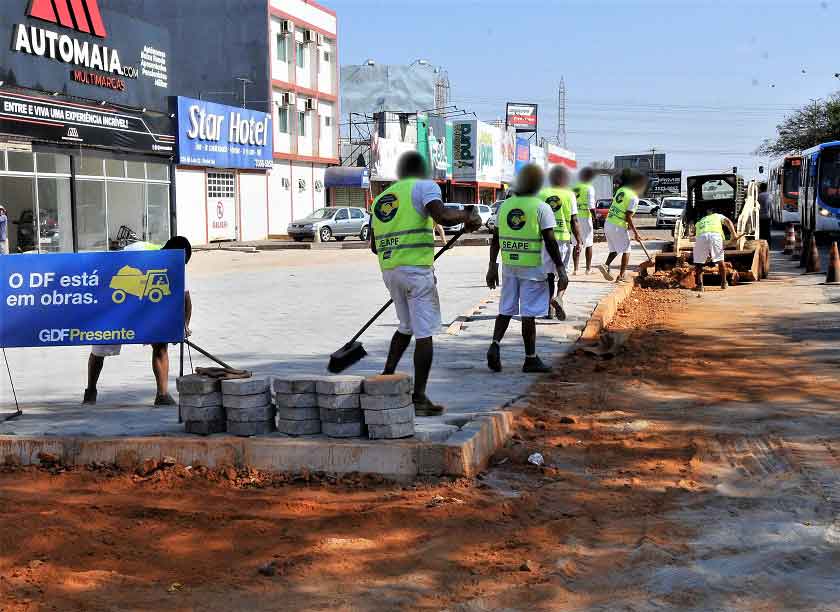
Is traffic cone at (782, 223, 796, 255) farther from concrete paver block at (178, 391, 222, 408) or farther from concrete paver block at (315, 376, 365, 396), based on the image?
concrete paver block at (178, 391, 222, 408)

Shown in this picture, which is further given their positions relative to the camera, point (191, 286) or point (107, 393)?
point (191, 286)

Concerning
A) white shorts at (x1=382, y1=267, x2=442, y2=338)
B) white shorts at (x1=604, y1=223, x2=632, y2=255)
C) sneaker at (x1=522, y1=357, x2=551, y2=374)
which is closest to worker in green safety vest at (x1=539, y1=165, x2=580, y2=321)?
sneaker at (x1=522, y1=357, x2=551, y2=374)

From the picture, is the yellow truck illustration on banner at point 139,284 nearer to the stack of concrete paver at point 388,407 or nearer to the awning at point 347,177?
the stack of concrete paver at point 388,407

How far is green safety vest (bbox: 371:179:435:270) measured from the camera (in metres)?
7.09

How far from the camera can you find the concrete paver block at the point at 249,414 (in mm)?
6359

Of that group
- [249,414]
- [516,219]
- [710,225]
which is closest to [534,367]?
[516,219]

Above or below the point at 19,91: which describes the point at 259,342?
below

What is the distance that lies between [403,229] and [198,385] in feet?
5.60

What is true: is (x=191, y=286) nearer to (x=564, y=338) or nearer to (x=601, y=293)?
(x=601, y=293)

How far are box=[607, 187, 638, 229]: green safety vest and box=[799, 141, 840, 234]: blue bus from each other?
13.0 m

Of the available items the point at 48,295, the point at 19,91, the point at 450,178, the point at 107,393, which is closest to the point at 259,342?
the point at 107,393

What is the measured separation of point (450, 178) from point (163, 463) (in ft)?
195

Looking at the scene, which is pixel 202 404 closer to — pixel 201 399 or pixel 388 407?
pixel 201 399

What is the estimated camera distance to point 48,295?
7.25 m
